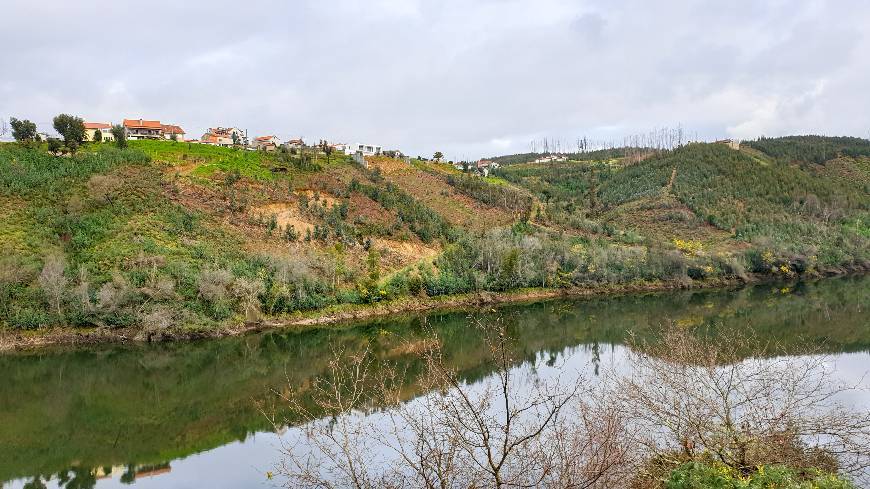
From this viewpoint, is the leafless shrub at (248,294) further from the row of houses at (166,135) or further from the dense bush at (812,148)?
the dense bush at (812,148)

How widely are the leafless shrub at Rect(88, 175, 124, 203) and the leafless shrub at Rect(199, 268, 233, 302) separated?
14575 mm

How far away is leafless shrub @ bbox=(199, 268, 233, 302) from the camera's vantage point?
43.0 meters

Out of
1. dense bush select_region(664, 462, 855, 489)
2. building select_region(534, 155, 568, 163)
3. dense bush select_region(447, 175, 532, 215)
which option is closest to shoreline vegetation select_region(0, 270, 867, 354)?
dense bush select_region(447, 175, 532, 215)

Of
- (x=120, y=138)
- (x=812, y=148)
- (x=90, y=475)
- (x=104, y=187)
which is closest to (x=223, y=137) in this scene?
(x=120, y=138)

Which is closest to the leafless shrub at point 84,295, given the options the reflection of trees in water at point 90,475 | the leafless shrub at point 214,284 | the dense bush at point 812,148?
the leafless shrub at point 214,284

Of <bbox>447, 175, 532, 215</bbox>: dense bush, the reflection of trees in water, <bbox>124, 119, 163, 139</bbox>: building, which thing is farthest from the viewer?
<bbox>447, 175, 532, 215</bbox>: dense bush

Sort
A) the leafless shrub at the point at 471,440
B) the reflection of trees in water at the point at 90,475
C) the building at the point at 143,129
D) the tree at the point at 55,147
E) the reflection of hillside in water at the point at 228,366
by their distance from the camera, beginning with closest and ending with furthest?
1. the leafless shrub at the point at 471,440
2. the reflection of trees in water at the point at 90,475
3. the reflection of hillside in water at the point at 228,366
4. the tree at the point at 55,147
5. the building at the point at 143,129

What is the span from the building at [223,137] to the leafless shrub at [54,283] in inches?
1606

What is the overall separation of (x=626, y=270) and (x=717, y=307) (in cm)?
1274

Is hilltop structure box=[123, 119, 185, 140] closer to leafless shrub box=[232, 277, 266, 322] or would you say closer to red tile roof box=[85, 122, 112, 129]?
red tile roof box=[85, 122, 112, 129]

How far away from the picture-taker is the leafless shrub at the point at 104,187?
50.7 metres

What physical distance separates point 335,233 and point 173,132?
124 ft

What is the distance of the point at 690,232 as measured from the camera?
80062 millimetres

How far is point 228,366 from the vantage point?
35.1 metres
